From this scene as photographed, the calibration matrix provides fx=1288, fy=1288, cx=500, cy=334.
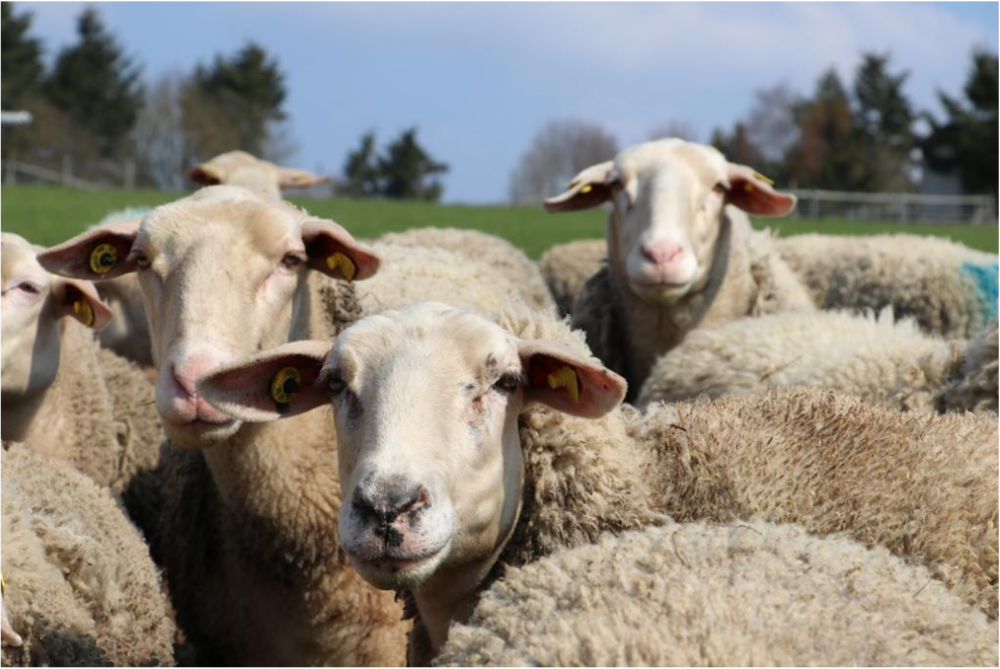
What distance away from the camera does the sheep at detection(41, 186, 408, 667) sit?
12.4ft

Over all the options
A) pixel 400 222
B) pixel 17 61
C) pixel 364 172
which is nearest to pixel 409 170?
pixel 364 172

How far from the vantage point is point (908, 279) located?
7180 mm

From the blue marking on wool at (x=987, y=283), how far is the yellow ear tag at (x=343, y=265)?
421 centimetres

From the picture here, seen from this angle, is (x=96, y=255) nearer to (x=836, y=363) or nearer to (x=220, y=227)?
(x=220, y=227)

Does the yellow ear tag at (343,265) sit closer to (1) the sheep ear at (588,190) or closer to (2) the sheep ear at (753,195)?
(1) the sheep ear at (588,190)

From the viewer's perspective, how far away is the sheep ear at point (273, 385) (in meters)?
3.14

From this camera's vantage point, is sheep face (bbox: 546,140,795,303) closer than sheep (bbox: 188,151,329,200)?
Yes

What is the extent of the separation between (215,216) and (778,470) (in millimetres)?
1848

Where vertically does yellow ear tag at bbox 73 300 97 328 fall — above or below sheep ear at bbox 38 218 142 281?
below

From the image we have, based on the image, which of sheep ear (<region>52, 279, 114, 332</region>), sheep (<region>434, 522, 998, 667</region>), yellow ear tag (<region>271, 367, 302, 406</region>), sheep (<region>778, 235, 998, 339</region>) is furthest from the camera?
sheep (<region>778, 235, 998, 339</region>)

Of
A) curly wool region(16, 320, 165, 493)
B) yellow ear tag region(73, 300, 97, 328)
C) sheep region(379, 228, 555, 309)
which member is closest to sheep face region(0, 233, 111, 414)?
yellow ear tag region(73, 300, 97, 328)

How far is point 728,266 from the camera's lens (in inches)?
244

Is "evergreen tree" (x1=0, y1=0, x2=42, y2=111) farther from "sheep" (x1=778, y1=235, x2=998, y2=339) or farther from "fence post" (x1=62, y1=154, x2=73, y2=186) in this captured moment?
"sheep" (x1=778, y1=235, x2=998, y2=339)

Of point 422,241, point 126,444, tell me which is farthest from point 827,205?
point 126,444
